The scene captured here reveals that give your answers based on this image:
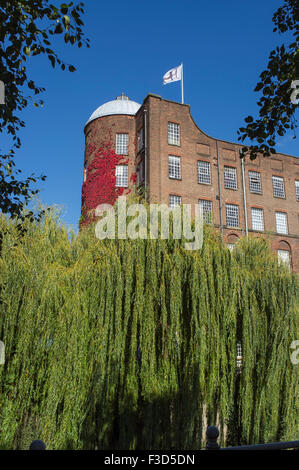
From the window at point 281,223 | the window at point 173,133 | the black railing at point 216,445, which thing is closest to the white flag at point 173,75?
the window at point 173,133

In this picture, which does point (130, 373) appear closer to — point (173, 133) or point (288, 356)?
point (288, 356)

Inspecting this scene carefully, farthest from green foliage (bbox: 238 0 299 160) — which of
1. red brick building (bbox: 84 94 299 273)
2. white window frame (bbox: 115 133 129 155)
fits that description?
white window frame (bbox: 115 133 129 155)

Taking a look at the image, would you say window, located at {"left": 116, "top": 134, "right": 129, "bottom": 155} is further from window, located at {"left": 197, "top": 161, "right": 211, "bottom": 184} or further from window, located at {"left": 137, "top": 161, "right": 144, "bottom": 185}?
window, located at {"left": 197, "top": 161, "right": 211, "bottom": 184}

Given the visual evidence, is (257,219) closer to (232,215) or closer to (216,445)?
(232,215)

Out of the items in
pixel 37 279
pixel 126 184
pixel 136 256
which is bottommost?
pixel 37 279

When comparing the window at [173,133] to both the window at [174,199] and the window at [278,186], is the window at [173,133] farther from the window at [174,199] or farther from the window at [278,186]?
the window at [278,186]

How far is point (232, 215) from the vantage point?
94.4 feet

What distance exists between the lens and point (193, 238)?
Result: 945 cm

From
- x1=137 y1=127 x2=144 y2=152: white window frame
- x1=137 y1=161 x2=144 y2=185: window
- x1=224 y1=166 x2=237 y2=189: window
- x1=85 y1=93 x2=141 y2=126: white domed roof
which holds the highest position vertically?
x1=85 y1=93 x2=141 y2=126: white domed roof

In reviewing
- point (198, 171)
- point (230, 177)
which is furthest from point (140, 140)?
point (230, 177)

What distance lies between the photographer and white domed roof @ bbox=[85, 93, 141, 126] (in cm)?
3009
